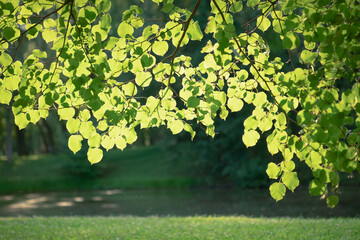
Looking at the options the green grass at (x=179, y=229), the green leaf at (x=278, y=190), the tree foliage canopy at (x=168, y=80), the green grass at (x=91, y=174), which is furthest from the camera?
the green grass at (x=91, y=174)

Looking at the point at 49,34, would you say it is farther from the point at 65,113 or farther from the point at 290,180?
the point at 290,180

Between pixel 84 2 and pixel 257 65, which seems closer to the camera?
pixel 84 2

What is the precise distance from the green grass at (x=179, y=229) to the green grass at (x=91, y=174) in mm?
11733

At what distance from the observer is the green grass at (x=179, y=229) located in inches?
240

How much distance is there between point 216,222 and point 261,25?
5336 millimetres

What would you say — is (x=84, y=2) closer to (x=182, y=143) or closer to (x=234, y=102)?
(x=234, y=102)

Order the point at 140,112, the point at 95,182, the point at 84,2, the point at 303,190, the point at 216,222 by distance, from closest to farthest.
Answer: the point at 84,2 → the point at 140,112 → the point at 216,222 → the point at 303,190 → the point at 95,182

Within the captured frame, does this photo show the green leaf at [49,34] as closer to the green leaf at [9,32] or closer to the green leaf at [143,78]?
the green leaf at [9,32]

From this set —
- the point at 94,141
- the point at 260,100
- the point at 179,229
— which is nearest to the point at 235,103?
the point at 260,100

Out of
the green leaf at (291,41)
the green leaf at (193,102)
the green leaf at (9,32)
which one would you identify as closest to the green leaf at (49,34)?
the green leaf at (9,32)

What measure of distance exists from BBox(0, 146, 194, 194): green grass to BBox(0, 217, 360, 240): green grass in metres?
11.7

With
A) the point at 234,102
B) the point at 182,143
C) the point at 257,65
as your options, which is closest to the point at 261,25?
the point at 257,65

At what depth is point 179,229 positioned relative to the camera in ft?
22.3

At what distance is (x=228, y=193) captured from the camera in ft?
54.1
